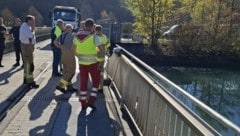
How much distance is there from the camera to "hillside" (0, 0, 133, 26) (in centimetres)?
9605

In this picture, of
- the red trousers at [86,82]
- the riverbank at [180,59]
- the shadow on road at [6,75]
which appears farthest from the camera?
the riverbank at [180,59]

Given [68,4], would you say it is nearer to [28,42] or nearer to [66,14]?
[66,14]

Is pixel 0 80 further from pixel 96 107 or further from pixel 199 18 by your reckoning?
pixel 199 18

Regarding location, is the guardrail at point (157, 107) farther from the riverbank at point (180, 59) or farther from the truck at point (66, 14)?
the riverbank at point (180, 59)

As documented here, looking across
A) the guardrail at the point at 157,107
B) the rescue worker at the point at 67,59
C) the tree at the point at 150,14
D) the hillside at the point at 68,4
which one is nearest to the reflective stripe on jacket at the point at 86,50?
the guardrail at the point at 157,107

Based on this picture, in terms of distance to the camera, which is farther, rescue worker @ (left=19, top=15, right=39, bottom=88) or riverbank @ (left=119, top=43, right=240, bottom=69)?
riverbank @ (left=119, top=43, right=240, bottom=69)

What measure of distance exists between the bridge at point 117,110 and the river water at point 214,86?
5707mm

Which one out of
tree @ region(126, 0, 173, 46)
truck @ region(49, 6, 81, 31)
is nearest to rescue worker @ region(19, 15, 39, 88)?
truck @ region(49, 6, 81, 31)

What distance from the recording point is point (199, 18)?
1827 inches

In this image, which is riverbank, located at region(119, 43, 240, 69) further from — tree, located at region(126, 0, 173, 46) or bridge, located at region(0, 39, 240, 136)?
bridge, located at region(0, 39, 240, 136)

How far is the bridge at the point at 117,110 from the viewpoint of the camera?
470cm

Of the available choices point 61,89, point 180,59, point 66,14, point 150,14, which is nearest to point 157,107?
point 61,89

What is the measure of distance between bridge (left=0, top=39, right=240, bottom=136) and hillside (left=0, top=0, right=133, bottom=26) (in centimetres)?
7548

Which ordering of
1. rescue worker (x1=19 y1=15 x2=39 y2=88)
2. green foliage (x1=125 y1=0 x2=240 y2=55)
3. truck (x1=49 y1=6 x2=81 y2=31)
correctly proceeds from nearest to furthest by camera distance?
rescue worker (x1=19 y1=15 x2=39 y2=88) < truck (x1=49 y1=6 x2=81 y2=31) < green foliage (x1=125 y1=0 x2=240 y2=55)
